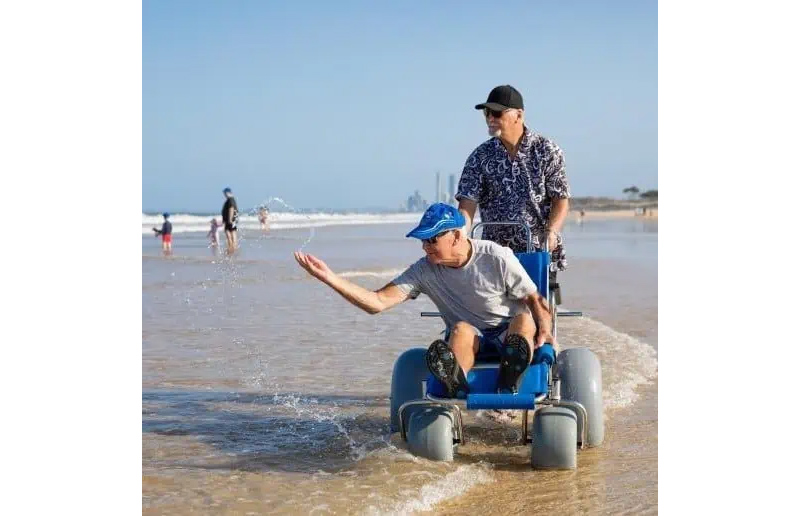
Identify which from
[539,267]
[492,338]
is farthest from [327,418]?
[539,267]

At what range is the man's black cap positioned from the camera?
6.01 meters

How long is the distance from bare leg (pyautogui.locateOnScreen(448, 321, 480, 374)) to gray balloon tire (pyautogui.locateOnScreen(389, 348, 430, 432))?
0.47 metres

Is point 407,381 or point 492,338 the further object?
point 407,381

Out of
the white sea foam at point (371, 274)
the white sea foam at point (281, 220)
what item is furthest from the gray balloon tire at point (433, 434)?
the white sea foam at point (281, 220)

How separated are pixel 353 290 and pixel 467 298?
2.35 feet

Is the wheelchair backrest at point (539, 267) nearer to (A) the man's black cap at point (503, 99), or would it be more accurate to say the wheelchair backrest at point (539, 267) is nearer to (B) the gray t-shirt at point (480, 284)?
(B) the gray t-shirt at point (480, 284)

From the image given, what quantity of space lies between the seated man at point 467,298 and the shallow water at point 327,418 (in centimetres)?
53

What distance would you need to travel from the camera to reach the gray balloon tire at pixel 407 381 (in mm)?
5805

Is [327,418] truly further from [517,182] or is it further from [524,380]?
[517,182]

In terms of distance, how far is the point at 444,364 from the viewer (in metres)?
5.11

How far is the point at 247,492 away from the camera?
4.94 m
